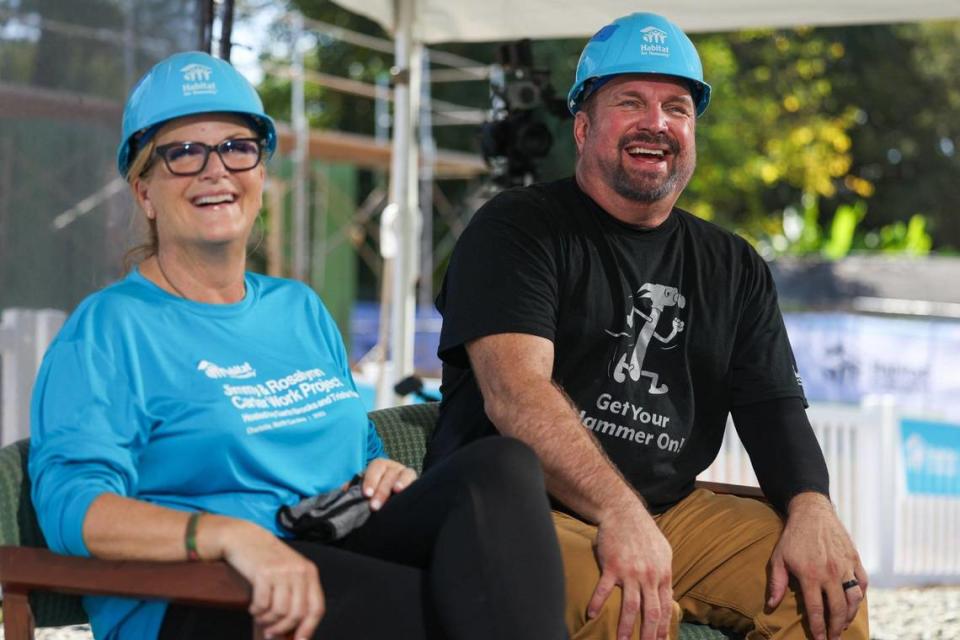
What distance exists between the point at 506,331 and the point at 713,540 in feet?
2.14

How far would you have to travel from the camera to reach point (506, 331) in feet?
8.33

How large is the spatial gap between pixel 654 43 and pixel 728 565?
3.70 ft

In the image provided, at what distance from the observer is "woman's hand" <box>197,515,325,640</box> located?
72.5 inches

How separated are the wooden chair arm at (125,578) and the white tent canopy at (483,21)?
331 cm

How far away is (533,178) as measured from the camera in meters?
5.73

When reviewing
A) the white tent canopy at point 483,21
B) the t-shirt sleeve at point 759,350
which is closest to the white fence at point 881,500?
the white tent canopy at point 483,21

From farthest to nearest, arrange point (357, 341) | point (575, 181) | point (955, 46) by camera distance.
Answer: point (955, 46)
point (357, 341)
point (575, 181)

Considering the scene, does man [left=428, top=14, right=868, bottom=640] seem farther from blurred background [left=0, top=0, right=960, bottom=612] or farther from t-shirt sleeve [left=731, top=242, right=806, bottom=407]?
blurred background [left=0, top=0, right=960, bottom=612]

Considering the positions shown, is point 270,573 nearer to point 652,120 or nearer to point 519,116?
point 652,120

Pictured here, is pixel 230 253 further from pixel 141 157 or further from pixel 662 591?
pixel 662 591

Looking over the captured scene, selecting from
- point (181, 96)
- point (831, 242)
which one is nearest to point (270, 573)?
point (181, 96)

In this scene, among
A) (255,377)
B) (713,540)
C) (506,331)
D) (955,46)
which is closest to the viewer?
(255,377)

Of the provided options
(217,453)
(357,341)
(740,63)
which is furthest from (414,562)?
(740,63)

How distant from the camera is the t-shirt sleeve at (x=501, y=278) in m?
2.56
